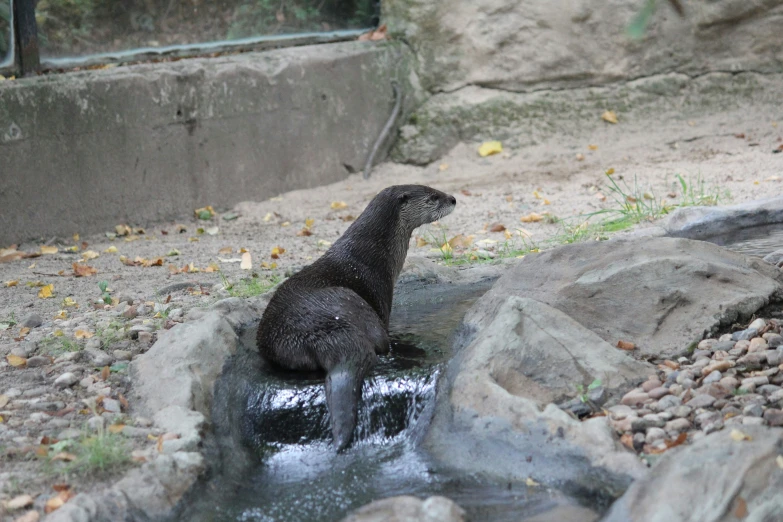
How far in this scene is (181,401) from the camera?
3.20 meters

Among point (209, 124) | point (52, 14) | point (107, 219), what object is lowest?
point (107, 219)

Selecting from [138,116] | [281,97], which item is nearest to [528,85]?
[281,97]

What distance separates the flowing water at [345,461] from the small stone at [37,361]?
31.0 inches

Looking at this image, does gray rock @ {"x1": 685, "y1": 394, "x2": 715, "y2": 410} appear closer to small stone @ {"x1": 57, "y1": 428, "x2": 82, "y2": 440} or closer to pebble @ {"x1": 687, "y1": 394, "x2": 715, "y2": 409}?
pebble @ {"x1": 687, "y1": 394, "x2": 715, "y2": 409}

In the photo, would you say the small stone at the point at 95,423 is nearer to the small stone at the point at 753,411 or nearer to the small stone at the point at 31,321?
the small stone at the point at 31,321

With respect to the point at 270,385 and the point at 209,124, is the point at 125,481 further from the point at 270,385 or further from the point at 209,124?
the point at 209,124

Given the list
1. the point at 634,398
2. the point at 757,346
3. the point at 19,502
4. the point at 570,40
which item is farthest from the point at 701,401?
the point at 570,40

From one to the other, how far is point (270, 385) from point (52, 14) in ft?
13.1

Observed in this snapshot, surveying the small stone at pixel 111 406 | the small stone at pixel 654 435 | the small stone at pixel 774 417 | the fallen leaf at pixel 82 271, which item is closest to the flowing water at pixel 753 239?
the small stone at pixel 774 417

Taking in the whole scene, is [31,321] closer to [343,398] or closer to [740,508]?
[343,398]

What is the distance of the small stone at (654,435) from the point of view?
9.36 ft

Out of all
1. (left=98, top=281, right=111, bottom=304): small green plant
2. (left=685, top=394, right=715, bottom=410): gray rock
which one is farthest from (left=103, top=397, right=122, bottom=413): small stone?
(left=685, top=394, right=715, bottom=410): gray rock

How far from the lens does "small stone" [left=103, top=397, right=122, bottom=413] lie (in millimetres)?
3225

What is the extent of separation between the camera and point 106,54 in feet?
21.4
